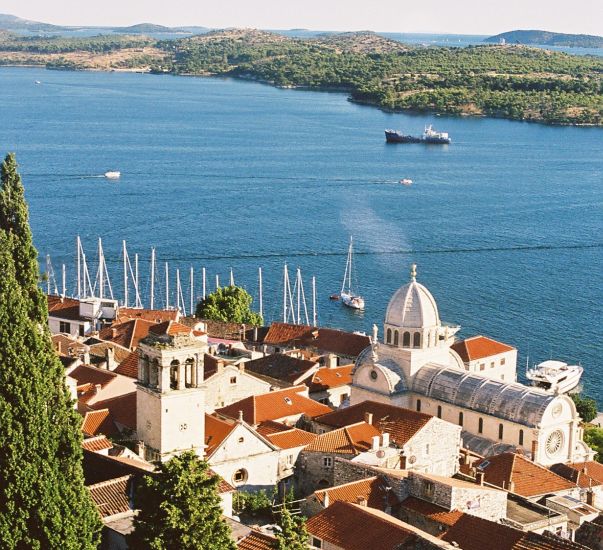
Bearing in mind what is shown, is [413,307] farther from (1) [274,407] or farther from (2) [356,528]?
(2) [356,528]

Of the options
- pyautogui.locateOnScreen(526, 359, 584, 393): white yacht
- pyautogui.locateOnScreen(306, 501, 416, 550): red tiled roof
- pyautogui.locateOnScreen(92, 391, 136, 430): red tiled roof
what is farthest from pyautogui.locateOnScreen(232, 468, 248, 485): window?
pyautogui.locateOnScreen(526, 359, 584, 393): white yacht

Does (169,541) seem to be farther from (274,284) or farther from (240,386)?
(274,284)

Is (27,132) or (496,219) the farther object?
(27,132)

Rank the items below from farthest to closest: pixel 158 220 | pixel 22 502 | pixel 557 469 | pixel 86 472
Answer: pixel 158 220, pixel 557 469, pixel 86 472, pixel 22 502

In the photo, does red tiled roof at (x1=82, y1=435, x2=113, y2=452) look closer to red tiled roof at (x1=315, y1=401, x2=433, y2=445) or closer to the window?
the window

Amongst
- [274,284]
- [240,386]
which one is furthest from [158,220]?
[240,386]

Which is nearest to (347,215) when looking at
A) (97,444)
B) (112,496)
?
(97,444)
